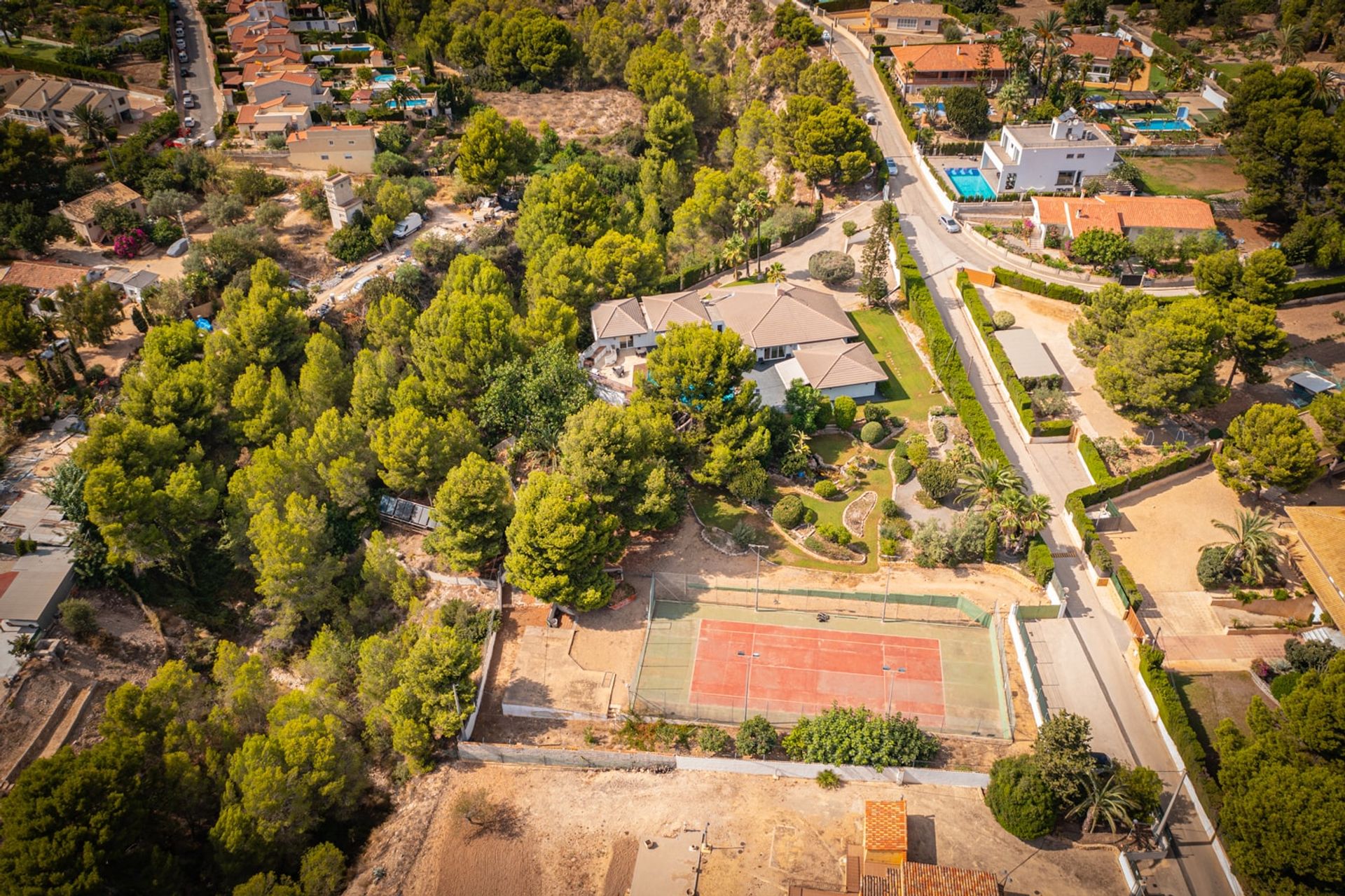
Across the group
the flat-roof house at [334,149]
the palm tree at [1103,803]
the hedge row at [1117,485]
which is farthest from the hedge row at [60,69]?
the palm tree at [1103,803]

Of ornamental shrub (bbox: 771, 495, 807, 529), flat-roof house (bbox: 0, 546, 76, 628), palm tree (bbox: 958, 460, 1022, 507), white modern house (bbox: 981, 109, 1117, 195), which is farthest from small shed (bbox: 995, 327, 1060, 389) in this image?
flat-roof house (bbox: 0, 546, 76, 628)

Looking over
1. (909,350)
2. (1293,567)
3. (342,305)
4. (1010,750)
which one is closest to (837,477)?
(909,350)

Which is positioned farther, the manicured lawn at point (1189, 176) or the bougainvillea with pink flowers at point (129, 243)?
the manicured lawn at point (1189, 176)

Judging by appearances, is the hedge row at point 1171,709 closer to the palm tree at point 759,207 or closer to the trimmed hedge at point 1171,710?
the trimmed hedge at point 1171,710

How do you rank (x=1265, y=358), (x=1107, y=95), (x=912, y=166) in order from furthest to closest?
(x=1107, y=95) → (x=912, y=166) → (x=1265, y=358)

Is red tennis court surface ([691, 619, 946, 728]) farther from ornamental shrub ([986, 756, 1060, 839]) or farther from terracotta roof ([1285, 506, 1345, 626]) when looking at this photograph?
terracotta roof ([1285, 506, 1345, 626])

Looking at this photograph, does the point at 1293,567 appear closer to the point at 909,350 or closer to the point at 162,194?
the point at 909,350
